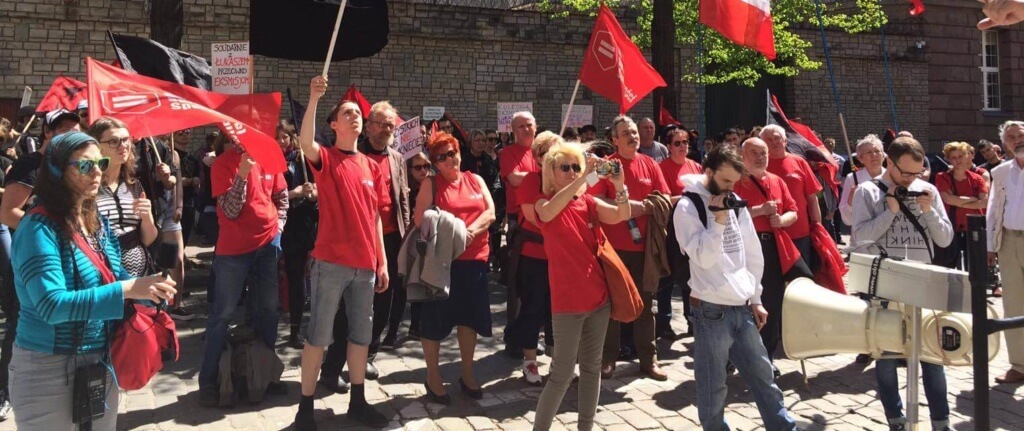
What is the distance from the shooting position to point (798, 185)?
261 inches

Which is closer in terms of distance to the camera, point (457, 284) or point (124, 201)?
point (124, 201)

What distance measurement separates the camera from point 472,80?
2084cm

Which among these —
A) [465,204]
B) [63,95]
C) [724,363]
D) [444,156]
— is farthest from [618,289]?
[63,95]

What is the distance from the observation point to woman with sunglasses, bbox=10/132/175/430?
2.94 m

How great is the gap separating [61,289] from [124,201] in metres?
1.43

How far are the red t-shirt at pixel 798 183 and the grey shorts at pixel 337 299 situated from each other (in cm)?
335

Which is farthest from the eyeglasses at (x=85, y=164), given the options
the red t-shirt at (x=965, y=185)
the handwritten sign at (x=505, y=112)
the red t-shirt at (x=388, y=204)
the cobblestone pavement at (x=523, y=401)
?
the handwritten sign at (x=505, y=112)

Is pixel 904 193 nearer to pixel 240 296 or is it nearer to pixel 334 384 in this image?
pixel 334 384

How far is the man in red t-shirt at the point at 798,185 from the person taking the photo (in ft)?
21.0

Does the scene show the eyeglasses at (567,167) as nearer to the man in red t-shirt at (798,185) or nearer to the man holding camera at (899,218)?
the man holding camera at (899,218)

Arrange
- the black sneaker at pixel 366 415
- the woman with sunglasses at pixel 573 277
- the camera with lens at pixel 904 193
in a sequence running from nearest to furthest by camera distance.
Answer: the woman with sunglasses at pixel 573 277
the camera with lens at pixel 904 193
the black sneaker at pixel 366 415

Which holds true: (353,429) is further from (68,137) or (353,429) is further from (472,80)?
(472,80)

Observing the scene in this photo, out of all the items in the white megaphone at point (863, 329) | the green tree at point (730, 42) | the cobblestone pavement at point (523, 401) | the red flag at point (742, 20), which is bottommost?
the cobblestone pavement at point (523, 401)

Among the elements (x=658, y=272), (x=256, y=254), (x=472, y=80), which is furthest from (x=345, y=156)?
(x=472, y=80)
